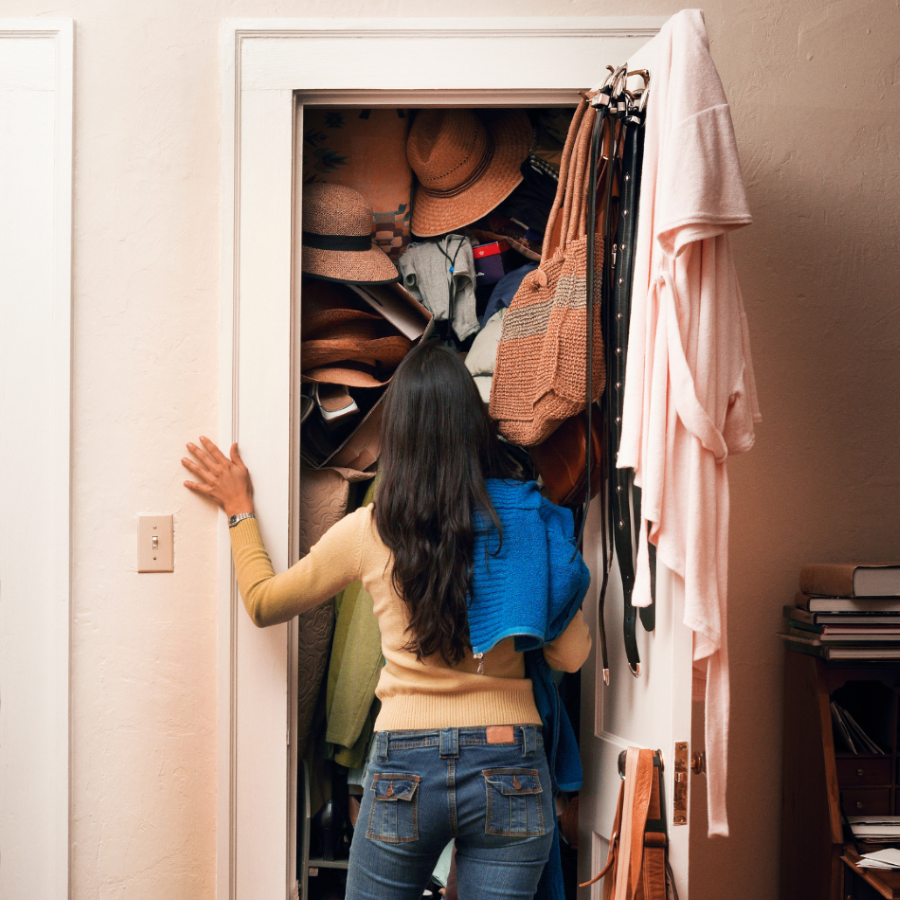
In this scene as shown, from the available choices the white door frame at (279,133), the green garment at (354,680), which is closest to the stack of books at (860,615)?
the green garment at (354,680)

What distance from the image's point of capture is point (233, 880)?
1580mm

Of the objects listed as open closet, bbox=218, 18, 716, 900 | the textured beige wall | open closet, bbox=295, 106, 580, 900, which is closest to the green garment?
open closet, bbox=295, 106, 580, 900

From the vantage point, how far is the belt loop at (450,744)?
127cm

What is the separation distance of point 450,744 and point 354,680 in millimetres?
532

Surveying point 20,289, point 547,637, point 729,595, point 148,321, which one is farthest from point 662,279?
point 20,289

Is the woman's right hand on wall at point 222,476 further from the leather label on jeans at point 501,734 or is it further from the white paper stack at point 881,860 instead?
the white paper stack at point 881,860

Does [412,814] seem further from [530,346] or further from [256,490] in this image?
[530,346]

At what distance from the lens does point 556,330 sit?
1455mm

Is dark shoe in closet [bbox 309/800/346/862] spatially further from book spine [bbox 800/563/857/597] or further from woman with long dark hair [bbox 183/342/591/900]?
book spine [bbox 800/563/857/597]

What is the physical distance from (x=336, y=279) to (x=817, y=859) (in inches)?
66.0

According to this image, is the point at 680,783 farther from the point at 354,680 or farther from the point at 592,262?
the point at 592,262

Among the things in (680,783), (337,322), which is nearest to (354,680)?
(680,783)

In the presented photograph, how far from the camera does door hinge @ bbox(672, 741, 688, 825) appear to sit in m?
1.27

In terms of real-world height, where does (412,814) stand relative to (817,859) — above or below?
above
